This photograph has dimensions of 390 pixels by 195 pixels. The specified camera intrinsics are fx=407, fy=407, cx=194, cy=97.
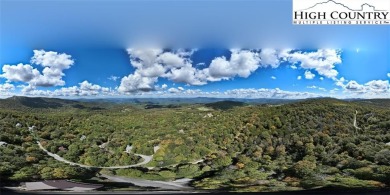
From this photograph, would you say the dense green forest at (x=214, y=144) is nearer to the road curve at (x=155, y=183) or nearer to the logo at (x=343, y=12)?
the road curve at (x=155, y=183)

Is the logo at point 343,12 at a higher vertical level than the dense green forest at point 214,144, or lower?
higher

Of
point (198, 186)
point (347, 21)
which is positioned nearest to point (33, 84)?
point (198, 186)

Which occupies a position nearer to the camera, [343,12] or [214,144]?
[343,12]

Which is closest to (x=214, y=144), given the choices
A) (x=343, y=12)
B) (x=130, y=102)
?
(x=130, y=102)

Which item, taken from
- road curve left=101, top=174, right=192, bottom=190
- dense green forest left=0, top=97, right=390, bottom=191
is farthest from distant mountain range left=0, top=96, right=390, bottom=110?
road curve left=101, top=174, right=192, bottom=190

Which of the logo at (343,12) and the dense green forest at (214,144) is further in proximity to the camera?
the dense green forest at (214,144)

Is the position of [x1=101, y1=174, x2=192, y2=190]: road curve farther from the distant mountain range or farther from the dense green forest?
the distant mountain range

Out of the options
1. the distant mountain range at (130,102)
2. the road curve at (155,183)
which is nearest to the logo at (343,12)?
the distant mountain range at (130,102)

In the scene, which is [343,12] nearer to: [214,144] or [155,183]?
[214,144]
